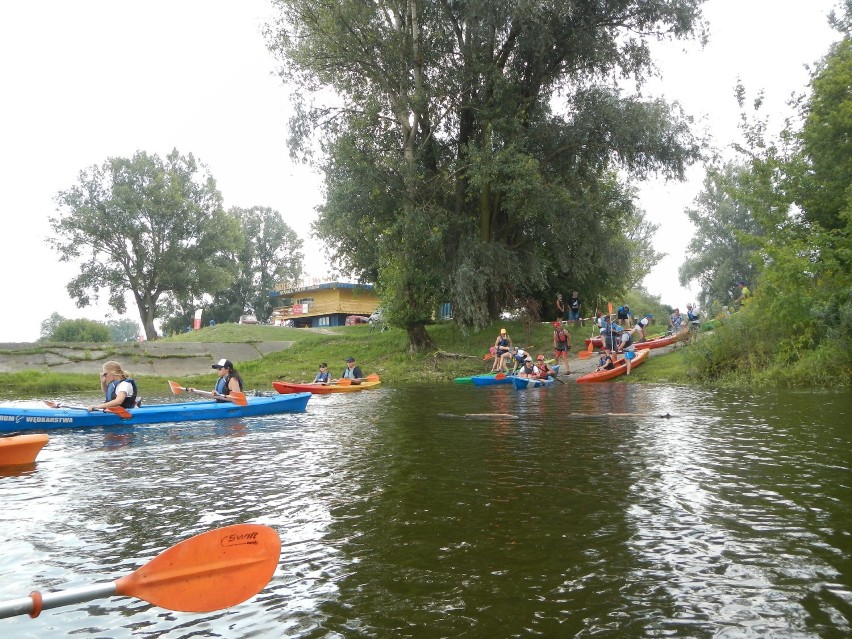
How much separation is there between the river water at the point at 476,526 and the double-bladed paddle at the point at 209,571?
0.16 metres

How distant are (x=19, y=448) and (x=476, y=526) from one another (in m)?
6.74

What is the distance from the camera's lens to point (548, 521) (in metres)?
5.77

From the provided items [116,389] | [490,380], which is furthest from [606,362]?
[116,389]

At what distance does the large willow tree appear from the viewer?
2628 centimetres

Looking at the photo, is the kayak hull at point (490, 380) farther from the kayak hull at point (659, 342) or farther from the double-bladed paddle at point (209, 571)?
the double-bladed paddle at point (209, 571)

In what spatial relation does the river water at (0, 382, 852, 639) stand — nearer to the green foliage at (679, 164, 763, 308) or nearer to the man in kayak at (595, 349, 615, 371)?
the man in kayak at (595, 349, 615, 371)

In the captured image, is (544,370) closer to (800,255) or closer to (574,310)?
(800,255)

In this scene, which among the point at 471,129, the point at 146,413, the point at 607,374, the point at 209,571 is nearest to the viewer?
the point at 209,571

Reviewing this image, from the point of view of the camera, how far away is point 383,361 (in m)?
32.0

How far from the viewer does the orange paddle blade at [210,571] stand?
12.7 ft

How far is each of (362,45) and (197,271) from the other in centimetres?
3139

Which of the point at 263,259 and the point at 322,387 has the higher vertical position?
the point at 263,259

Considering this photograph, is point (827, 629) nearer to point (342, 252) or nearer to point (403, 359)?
point (403, 359)

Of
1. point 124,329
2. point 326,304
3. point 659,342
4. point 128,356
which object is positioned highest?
point 124,329
